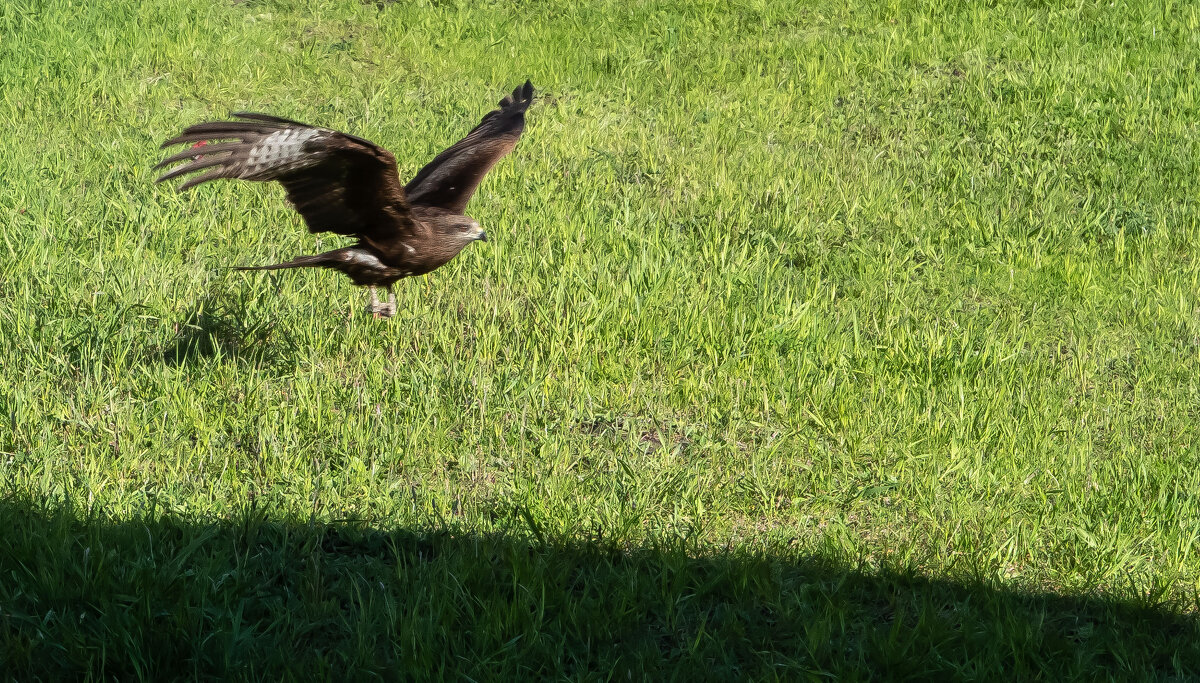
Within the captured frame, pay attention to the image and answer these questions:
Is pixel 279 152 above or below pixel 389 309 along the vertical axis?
above

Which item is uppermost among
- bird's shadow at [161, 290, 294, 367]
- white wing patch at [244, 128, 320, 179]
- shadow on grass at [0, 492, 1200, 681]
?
white wing patch at [244, 128, 320, 179]

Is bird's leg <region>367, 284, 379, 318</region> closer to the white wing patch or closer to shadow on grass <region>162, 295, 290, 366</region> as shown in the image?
shadow on grass <region>162, 295, 290, 366</region>

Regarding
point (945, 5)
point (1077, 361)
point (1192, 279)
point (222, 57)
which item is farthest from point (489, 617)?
point (945, 5)

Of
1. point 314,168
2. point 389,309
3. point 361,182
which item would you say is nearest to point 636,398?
point 389,309

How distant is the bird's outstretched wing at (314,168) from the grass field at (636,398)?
2.12 feet

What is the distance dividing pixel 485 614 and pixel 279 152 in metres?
1.70

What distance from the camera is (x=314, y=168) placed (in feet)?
13.5

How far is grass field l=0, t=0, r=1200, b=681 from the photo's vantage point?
3.32 meters

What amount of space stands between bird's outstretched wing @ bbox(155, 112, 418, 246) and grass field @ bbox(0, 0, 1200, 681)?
0.64 meters

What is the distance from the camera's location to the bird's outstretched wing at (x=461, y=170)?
546 cm

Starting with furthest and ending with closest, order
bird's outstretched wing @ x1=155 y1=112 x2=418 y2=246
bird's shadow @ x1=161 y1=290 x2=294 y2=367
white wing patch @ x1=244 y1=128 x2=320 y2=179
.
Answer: bird's shadow @ x1=161 y1=290 x2=294 y2=367
white wing patch @ x1=244 y1=128 x2=320 y2=179
bird's outstretched wing @ x1=155 y1=112 x2=418 y2=246

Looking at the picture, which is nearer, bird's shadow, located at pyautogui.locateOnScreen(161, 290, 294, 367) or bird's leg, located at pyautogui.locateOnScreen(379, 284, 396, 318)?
bird's shadow, located at pyautogui.locateOnScreen(161, 290, 294, 367)

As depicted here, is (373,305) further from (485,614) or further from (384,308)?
(485,614)

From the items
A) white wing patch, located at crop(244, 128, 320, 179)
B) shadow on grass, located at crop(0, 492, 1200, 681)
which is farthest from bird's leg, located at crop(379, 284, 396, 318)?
shadow on grass, located at crop(0, 492, 1200, 681)
